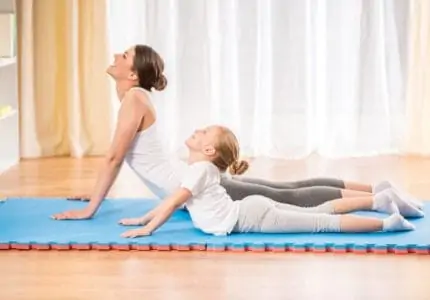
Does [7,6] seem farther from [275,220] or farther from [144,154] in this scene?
[275,220]

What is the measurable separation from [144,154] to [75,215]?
0.33m

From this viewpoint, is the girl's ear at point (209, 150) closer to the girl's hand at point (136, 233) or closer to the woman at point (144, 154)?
the woman at point (144, 154)

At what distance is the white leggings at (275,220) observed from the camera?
2.99m

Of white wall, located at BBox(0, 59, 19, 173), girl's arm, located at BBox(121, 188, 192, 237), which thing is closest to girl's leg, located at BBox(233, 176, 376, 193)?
girl's arm, located at BBox(121, 188, 192, 237)

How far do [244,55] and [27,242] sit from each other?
6.83 ft

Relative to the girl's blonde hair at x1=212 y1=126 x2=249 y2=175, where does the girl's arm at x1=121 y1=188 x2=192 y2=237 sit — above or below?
below

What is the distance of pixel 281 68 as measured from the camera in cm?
467

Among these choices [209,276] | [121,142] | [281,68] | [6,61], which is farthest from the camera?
[281,68]

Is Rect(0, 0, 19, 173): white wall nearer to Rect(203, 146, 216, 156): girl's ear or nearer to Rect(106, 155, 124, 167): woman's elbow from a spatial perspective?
Rect(106, 155, 124, 167): woman's elbow

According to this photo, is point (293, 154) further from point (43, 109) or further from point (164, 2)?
point (43, 109)

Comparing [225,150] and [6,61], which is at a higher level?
[6,61]

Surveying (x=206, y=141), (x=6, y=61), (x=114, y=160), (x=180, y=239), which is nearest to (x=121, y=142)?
(x=114, y=160)

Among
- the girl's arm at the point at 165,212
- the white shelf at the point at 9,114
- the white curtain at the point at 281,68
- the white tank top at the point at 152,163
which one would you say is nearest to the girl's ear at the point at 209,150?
the girl's arm at the point at 165,212

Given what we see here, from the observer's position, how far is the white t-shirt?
2980mm
